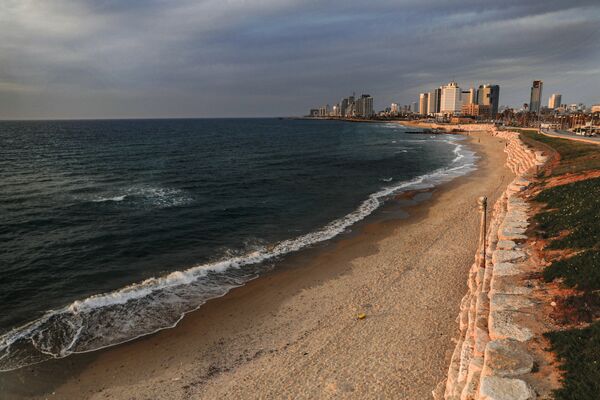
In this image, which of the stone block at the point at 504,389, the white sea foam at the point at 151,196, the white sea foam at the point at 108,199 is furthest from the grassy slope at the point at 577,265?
the white sea foam at the point at 108,199

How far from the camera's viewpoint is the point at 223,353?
43.8ft

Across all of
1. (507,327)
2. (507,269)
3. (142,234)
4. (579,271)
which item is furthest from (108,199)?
(579,271)

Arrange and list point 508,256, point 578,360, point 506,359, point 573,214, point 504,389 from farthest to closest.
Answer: point 573,214, point 508,256, point 506,359, point 578,360, point 504,389

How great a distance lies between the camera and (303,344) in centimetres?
1348

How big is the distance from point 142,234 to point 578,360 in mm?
24548

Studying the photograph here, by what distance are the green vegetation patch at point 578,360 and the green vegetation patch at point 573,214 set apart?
585 centimetres

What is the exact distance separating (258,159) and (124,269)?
46887mm

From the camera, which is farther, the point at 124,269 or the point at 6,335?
the point at 124,269

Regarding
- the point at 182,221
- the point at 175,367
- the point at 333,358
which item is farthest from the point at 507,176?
the point at 175,367

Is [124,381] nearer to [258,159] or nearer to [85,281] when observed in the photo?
[85,281]

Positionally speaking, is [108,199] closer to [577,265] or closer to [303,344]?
[303,344]

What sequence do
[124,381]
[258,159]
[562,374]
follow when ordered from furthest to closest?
1. [258,159]
2. [124,381]
3. [562,374]

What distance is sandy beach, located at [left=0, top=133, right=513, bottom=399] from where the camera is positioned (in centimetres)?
1148

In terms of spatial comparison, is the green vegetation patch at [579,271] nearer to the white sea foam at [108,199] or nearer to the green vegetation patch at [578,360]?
the green vegetation patch at [578,360]
